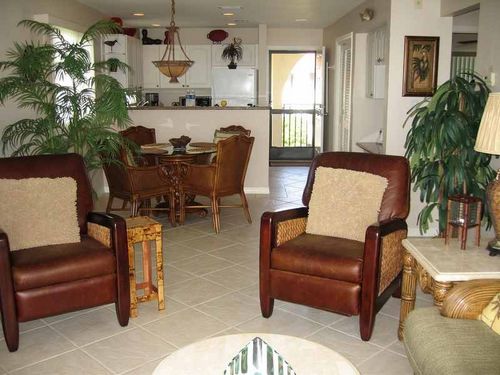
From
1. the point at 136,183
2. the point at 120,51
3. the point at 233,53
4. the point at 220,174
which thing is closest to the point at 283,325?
the point at 220,174

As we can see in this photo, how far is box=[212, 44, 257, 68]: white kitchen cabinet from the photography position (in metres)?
9.30

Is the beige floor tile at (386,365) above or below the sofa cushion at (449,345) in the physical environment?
below

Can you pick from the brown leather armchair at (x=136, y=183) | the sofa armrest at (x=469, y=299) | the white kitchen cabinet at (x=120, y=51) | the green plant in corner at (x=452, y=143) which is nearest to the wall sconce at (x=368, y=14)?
the green plant in corner at (x=452, y=143)

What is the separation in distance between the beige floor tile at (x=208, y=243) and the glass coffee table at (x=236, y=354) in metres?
2.65

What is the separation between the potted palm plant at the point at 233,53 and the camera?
9156 millimetres

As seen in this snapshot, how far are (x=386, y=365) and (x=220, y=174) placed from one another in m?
2.85

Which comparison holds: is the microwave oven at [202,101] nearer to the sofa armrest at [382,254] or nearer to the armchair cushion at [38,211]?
the armchair cushion at [38,211]

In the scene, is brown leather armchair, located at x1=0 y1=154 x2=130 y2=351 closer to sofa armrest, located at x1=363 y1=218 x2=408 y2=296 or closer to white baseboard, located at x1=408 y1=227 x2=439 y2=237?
sofa armrest, located at x1=363 y1=218 x2=408 y2=296

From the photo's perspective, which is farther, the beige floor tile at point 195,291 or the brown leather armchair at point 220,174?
the brown leather armchair at point 220,174

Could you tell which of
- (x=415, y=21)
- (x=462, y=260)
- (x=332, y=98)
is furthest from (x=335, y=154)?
(x=332, y=98)

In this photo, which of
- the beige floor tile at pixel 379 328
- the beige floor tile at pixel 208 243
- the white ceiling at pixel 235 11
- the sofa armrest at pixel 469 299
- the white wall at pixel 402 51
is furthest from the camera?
the white ceiling at pixel 235 11

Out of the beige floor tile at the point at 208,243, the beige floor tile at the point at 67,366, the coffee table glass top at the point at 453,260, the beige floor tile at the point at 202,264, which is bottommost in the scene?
the beige floor tile at the point at 67,366

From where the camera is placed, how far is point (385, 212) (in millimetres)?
3258

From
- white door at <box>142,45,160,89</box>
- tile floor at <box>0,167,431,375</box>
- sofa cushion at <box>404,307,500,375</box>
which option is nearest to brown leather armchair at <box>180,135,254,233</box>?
tile floor at <box>0,167,431,375</box>
